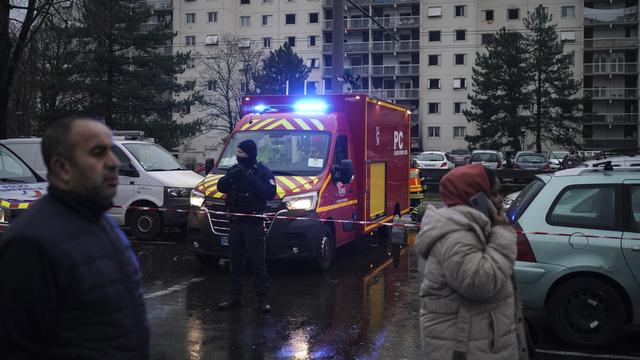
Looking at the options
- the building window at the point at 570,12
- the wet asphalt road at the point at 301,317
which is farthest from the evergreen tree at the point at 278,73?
the wet asphalt road at the point at 301,317

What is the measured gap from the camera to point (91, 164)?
230 centimetres

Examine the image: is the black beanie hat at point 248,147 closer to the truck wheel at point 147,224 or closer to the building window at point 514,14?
the truck wheel at point 147,224

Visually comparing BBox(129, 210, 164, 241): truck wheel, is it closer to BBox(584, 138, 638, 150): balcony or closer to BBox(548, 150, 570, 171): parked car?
BBox(548, 150, 570, 171): parked car

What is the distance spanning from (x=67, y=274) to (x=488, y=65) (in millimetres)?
50810

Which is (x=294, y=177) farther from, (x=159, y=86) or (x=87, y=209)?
(x=159, y=86)

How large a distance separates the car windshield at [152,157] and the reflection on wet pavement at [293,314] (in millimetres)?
2739

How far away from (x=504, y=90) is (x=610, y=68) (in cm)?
2116

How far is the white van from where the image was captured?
41.8 feet

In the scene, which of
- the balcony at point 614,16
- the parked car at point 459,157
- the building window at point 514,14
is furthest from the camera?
the building window at point 514,14

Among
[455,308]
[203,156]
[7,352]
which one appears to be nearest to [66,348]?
[7,352]

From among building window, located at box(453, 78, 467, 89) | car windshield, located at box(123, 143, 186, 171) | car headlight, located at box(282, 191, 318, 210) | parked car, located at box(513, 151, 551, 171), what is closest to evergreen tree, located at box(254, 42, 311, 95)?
parked car, located at box(513, 151, 551, 171)

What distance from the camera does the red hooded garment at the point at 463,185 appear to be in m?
3.21

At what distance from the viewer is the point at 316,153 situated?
10.0 meters

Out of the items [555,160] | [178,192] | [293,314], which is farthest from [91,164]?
[555,160]
